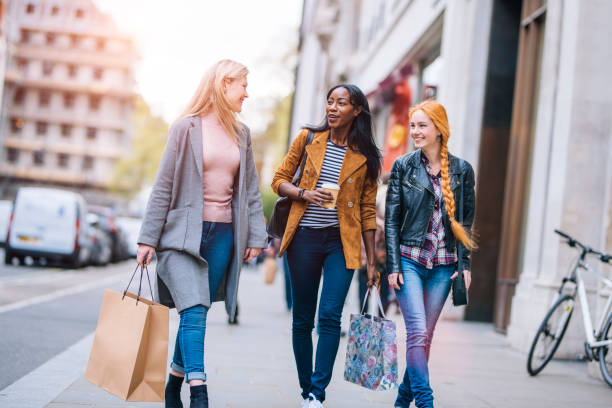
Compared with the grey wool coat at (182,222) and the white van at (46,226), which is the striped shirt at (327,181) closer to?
the grey wool coat at (182,222)

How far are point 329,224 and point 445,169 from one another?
2.44ft

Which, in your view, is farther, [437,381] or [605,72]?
[605,72]

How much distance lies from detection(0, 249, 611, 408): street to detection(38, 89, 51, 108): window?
206 feet

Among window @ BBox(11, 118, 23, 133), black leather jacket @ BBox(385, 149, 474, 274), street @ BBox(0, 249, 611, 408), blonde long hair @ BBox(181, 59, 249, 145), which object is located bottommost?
→ street @ BBox(0, 249, 611, 408)

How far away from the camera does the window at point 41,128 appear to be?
68.6m

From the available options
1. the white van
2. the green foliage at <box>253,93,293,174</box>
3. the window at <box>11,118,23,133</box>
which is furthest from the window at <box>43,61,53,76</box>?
the white van

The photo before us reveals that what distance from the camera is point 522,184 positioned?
366 inches

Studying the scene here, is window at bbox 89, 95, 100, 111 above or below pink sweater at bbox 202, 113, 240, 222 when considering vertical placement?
above

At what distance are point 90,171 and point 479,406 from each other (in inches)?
2656

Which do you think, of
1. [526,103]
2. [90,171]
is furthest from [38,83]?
[526,103]

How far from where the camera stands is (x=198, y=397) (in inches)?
146

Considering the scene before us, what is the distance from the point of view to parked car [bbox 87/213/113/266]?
20.4m

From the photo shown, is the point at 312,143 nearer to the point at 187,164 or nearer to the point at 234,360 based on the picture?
the point at 187,164

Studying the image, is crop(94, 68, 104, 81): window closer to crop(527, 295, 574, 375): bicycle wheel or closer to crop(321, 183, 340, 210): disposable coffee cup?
crop(527, 295, 574, 375): bicycle wheel
